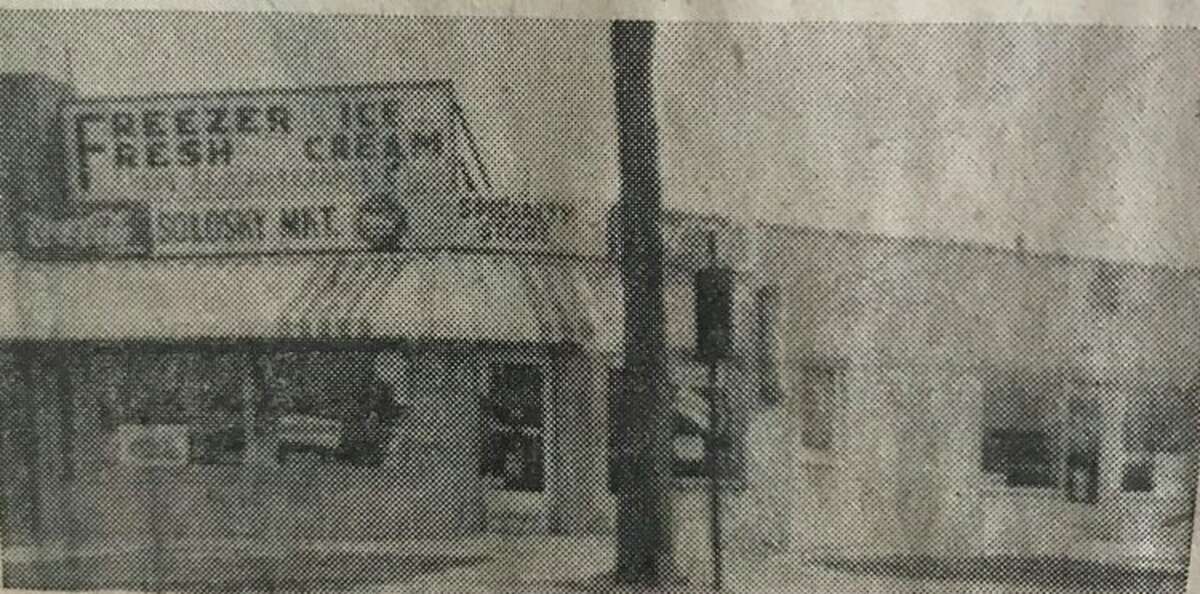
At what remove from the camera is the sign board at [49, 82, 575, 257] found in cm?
46

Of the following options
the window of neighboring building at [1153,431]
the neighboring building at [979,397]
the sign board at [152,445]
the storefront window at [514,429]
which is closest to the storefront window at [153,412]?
the sign board at [152,445]

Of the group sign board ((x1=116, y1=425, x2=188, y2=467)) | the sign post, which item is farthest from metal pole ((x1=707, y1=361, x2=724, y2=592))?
sign board ((x1=116, y1=425, x2=188, y2=467))

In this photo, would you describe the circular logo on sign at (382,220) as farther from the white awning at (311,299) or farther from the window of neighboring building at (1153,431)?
the window of neighboring building at (1153,431)

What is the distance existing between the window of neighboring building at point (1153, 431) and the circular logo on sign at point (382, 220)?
0.98 feet

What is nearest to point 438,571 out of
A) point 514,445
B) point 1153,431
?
point 514,445

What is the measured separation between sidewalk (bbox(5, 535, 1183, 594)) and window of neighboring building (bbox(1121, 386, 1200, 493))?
49 millimetres

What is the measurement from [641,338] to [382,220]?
4.5 inches

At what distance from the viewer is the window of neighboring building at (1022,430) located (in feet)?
1.52

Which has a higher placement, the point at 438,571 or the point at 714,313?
the point at 714,313

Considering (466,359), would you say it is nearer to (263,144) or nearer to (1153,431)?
(263,144)

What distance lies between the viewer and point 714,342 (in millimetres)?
468

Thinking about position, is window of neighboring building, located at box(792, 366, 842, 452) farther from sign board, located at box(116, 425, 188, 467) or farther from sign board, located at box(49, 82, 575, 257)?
sign board, located at box(116, 425, 188, 467)

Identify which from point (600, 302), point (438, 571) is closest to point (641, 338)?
point (600, 302)

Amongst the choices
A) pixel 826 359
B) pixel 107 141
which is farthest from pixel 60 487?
pixel 826 359
